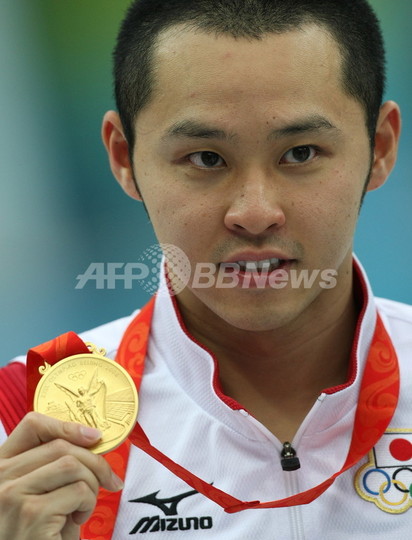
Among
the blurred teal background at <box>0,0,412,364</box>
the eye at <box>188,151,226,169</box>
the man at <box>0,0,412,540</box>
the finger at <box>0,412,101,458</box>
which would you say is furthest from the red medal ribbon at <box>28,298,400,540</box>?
the blurred teal background at <box>0,0,412,364</box>

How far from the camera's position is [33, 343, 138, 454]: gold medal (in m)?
1.53

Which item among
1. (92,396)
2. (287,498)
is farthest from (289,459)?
(92,396)

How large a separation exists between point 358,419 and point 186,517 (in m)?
0.43

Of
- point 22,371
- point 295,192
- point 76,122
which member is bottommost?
point 22,371

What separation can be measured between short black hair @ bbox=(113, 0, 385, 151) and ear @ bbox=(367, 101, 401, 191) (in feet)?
0.18

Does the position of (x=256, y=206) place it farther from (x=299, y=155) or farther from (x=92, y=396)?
(x=92, y=396)

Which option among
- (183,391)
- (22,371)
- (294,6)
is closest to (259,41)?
(294,6)

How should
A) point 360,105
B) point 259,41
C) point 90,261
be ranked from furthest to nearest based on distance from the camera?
point 90,261, point 360,105, point 259,41

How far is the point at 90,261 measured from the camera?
3.24 metres

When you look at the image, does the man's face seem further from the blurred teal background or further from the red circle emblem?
the blurred teal background

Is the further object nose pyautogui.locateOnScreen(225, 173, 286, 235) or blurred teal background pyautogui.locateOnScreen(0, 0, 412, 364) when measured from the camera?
blurred teal background pyautogui.locateOnScreen(0, 0, 412, 364)

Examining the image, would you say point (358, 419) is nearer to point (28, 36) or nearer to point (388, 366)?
Answer: point (388, 366)

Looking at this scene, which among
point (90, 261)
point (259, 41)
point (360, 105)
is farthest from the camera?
point (90, 261)

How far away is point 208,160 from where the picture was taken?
1750mm
